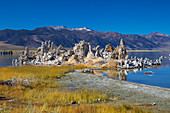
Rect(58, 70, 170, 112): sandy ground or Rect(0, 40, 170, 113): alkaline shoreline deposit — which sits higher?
Rect(0, 40, 170, 113): alkaline shoreline deposit

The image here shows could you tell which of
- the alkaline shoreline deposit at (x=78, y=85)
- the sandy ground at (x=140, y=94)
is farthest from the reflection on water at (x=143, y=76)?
the sandy ground at (x=140, y=94)

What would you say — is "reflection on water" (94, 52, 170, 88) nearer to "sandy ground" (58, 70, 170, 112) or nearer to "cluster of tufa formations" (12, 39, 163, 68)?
"sandy ground" (58, 70, 170, 112)

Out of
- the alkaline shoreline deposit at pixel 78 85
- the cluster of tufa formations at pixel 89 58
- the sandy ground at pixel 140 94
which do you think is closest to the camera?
the alkaline shoreline deposit at pixel 78 85

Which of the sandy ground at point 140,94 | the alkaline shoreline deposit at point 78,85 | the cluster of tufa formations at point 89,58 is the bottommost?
the sandy ground at point 140,94

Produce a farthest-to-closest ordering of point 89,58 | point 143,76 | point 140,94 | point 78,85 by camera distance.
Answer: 1. point 89,58
2. point 143,76
3. point 78,85
4. point 140,94

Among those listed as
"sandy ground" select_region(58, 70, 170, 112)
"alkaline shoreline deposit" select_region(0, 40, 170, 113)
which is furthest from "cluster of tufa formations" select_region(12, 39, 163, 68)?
"sandy ground" select_region(58, 70, 170, 112)

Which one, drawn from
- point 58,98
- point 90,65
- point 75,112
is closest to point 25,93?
point 58,98

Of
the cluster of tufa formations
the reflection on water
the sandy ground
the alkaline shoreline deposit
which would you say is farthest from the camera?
the cluster of tufa formations

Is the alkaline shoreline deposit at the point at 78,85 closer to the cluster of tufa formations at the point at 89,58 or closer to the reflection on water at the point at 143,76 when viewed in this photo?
the cluster of tufa formations at the point at 89,58

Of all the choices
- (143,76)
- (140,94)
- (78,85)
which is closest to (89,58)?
(143,76)

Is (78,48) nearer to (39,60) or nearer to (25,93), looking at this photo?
(39,60)

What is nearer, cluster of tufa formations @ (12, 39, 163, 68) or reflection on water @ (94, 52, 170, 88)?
reflection on water @ (94, 52, 170, 88)

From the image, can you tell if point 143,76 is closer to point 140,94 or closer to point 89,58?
point 140,94

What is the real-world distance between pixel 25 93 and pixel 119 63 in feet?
99.8
